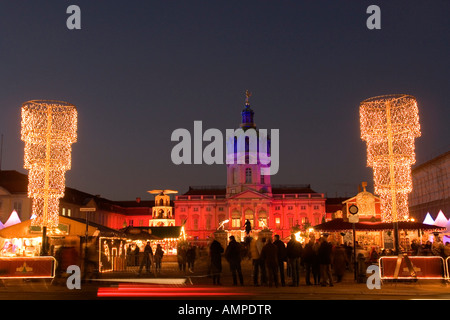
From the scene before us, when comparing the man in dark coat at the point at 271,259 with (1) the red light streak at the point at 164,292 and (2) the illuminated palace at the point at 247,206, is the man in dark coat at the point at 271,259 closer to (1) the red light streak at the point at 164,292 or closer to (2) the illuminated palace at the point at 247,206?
(1) the red light streak at the point at 164,292

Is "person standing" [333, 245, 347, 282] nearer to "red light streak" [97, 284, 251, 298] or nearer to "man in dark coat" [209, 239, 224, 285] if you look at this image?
"man in dark coat" [209, 239, 224, 285]

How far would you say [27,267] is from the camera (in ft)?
55.4

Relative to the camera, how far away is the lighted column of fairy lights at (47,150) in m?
23.3

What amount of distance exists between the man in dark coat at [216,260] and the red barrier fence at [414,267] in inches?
208

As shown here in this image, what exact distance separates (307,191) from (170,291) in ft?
280

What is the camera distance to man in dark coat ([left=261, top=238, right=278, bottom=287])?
16359 millimetres

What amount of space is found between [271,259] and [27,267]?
7.93m

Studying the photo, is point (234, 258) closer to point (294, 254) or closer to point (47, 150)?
point (294, 254)

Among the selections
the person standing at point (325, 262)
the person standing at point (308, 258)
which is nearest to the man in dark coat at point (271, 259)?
the person standing at point (308, 258)

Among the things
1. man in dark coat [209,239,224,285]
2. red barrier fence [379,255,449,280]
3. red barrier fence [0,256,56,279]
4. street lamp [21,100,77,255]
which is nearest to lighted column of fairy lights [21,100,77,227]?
street lamp [21,100,77,255]

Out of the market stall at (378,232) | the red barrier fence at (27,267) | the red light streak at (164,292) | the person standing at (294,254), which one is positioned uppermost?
the market stall at (378,232)

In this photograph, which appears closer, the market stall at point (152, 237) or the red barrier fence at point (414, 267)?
the red barrier fence at point (414, 267)

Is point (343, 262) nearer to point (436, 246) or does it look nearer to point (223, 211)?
point (436, 246)

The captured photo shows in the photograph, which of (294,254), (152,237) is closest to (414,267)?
(294,254)
